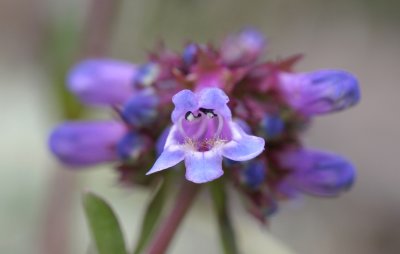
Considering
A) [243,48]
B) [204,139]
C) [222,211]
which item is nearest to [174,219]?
[222,211]

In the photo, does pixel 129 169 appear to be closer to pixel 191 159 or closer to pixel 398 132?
pixel 191 159

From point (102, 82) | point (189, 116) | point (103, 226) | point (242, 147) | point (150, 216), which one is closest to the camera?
point (242, 147)

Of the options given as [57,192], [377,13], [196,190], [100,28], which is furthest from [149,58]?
[377,13]

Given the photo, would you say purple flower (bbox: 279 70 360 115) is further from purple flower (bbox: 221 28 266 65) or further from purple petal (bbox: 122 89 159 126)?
purple petal (bbox: 122 89 159 126)

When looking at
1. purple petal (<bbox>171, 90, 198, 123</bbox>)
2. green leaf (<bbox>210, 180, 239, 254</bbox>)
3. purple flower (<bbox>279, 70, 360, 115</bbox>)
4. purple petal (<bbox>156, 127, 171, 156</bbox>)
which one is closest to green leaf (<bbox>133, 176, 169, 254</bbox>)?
purple petal (<bbox>156, 127, 171, 156</bbox>)

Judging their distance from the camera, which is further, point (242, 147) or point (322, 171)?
point (322, 171)

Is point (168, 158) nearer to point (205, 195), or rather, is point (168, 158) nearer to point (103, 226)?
point (103, 226)

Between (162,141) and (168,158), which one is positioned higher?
(162,141)
